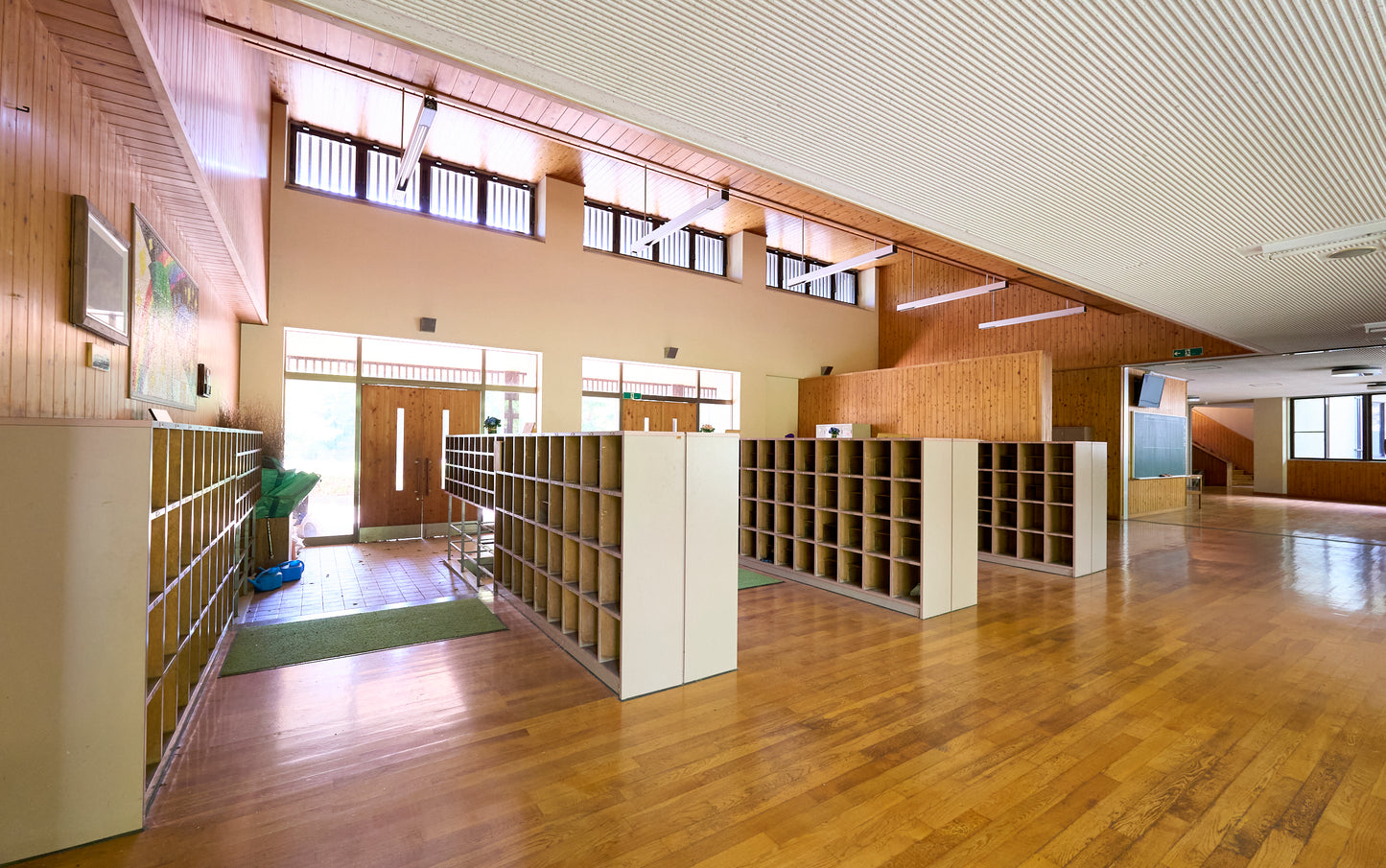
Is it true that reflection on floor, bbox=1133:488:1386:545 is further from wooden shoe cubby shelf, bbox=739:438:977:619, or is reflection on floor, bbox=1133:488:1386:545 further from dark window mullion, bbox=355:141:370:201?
dark window mullion, bbox=355:141:370:201

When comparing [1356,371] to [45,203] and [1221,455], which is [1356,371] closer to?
[1221,455]

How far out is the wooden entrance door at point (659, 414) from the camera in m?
10.8

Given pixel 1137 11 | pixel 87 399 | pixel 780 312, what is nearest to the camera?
pixel 1137 11

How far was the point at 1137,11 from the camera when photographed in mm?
2498

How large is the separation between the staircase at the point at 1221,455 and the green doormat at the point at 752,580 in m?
20.6

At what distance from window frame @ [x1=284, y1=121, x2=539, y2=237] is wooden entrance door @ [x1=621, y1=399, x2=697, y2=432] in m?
3.51

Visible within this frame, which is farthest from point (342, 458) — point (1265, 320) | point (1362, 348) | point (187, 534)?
point (1362, 348)

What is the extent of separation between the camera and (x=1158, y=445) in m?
12.2

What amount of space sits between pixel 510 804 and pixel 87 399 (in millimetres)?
2791

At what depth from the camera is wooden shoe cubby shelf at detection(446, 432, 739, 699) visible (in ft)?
11.1

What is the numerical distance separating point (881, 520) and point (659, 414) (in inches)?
251

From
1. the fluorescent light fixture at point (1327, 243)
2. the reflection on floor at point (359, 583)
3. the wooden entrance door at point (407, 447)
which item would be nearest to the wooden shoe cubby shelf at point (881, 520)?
the fluorescent light fixture at point (1327, 243)

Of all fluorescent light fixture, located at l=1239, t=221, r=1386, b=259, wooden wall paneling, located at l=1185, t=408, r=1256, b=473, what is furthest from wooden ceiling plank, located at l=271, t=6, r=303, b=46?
wooden wall paneling, located at l=1185, t=408, r=1256, b=473

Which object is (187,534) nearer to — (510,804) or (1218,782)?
(510,804)
